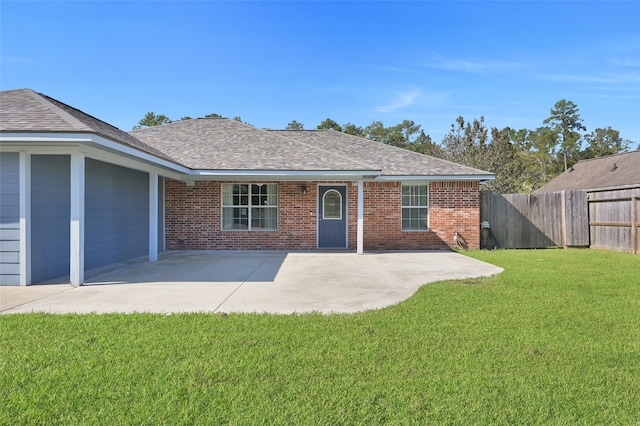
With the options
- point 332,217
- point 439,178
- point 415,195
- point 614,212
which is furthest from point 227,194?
point 614,212

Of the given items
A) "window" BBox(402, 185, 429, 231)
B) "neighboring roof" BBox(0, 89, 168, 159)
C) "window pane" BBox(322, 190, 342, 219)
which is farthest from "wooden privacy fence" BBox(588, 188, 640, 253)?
"neighboring roof" BBox(0, 89, 168, 159)

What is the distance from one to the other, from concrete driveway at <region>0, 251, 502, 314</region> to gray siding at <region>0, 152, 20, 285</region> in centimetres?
54

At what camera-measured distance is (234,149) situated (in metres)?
13.1

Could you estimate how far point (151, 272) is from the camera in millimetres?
8391

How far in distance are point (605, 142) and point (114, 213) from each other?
182ft

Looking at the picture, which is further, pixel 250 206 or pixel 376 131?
pixel 376 131

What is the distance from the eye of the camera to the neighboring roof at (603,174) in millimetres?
15711

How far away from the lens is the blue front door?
13.2 meters

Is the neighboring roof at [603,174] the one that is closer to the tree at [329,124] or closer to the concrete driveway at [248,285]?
the concrete driveway at [248,285]

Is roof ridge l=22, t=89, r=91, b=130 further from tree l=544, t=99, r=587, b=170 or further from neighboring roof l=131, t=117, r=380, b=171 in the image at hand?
tree l=544, t=99, r=587, b=170

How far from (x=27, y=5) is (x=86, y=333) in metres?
8.05

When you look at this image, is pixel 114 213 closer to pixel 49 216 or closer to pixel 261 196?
pixel 49 216

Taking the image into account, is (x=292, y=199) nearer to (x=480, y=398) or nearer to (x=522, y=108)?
(x=480, y=398)

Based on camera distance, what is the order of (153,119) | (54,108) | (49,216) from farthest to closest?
(153,119)
(54,108)
(49,216)
